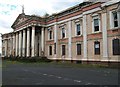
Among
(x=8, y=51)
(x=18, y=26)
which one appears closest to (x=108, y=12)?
(x=18, y=26)

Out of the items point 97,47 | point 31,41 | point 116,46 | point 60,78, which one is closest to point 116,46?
point 116,46

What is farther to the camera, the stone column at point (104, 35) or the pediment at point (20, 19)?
the pediment at point (20, 19)

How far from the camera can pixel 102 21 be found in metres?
30.8

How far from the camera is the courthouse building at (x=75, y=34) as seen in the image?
2939 centimetres

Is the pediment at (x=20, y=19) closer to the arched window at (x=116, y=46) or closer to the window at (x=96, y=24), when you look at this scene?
the window at (x=96, y=24)

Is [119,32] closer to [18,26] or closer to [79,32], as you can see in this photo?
[79,32]

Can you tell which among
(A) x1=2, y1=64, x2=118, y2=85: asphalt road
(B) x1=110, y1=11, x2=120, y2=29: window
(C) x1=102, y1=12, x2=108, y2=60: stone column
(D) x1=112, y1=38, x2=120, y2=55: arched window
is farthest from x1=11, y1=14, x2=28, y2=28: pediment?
(A) x1=2, y1=64, x2=118, y2=85: asphalt road

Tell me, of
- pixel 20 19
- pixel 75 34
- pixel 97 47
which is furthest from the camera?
pixel 20 19

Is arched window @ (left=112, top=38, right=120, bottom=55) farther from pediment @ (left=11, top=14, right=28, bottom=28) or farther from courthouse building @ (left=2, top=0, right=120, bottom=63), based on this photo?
pediment @ (left=11, top=14, right=28, bottom=28)

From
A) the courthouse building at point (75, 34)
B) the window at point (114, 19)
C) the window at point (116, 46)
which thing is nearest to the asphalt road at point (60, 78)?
the window at point (116, 46)

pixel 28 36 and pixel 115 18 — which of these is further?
pixel 28 36

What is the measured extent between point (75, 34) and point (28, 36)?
570 inches

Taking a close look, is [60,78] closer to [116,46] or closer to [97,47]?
[116,46]

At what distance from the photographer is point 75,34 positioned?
123 ft
